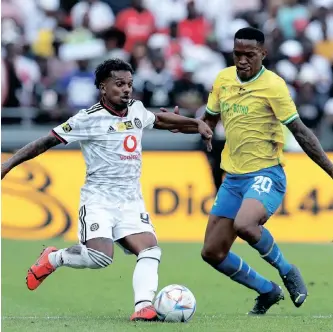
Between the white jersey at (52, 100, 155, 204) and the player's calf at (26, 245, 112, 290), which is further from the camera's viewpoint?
the white jersey at (52, 100, 155, 204)

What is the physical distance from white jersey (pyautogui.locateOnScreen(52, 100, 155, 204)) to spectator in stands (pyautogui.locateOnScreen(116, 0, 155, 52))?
10.4 metres

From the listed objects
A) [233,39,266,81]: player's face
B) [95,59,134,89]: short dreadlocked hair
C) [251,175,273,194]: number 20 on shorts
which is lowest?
[251,175,273,194]: number 20 on shorts

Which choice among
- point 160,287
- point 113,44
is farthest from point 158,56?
point 160,287

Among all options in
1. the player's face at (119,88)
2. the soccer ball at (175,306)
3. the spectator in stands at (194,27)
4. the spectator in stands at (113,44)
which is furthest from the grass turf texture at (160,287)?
the spectator in stands at (194,27)

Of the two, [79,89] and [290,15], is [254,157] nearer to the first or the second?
[79,89]

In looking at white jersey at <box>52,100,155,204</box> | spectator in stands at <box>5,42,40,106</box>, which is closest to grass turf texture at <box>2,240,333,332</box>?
white jersey at <box>52,100,155,204</box>

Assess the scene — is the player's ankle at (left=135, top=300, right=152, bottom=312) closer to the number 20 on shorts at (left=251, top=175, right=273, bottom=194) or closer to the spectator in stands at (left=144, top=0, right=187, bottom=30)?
the number 20 on shorts at (left=251, top=175, right=273, bottom=194)

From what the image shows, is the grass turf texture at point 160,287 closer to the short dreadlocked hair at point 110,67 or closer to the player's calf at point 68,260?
the player's calf at point 68,260

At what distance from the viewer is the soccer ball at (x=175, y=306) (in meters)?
7.89

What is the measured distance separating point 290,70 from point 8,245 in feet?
21.0

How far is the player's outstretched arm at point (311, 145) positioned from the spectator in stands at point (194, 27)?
1050 centimetres

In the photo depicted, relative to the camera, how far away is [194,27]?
1895cm

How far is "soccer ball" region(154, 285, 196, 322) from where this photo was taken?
789 centimetres

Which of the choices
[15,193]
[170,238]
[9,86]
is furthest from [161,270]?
[9,86]
